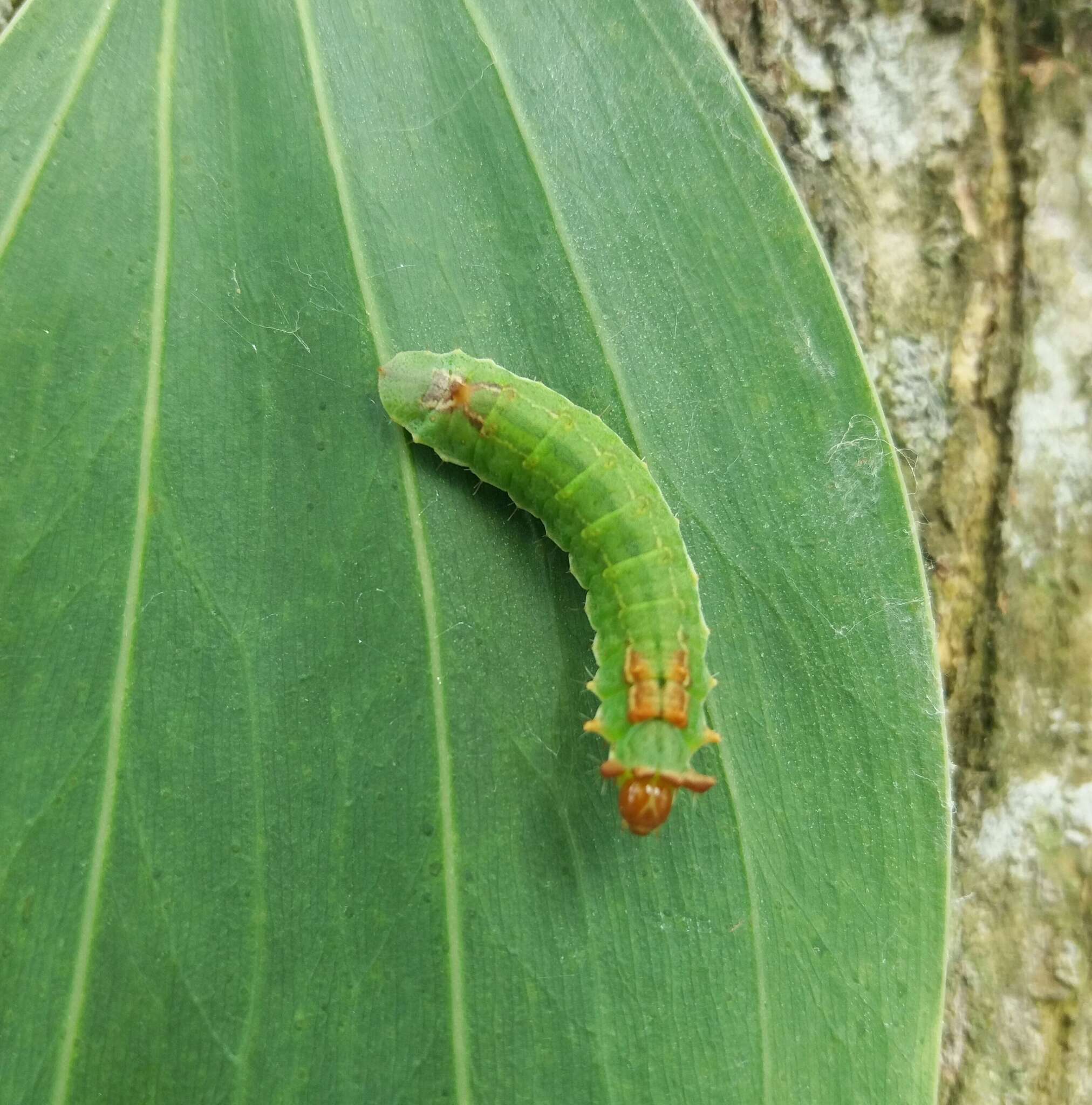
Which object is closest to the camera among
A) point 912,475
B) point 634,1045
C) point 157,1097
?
point 157,1097

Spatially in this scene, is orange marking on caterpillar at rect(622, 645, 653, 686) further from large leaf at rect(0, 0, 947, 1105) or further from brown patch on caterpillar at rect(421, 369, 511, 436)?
brown patch on caterpillar at rect(421, 369, 511, 436)

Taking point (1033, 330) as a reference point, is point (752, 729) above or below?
below

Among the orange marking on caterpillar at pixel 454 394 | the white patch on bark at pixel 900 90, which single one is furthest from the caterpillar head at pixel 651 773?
the white patch on bark at pixel 900 90

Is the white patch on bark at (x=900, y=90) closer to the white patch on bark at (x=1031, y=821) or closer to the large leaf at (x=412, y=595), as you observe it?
the large leaf at (x=412, y=595)

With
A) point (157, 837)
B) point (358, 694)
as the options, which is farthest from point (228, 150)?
point (157, 837)

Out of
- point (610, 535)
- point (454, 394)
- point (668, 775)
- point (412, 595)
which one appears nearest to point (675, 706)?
point (668, 775)

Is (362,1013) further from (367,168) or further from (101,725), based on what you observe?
(367,168)

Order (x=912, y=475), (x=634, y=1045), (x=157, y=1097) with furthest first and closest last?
(x=912, y=475) < (x=634, y=1045) < (x=157, y=1097)

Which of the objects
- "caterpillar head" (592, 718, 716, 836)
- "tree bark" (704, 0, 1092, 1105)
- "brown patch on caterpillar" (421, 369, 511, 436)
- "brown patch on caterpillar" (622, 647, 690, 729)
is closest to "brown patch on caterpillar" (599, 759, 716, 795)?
"caterpillar head" (592, 718, 716, 836)
